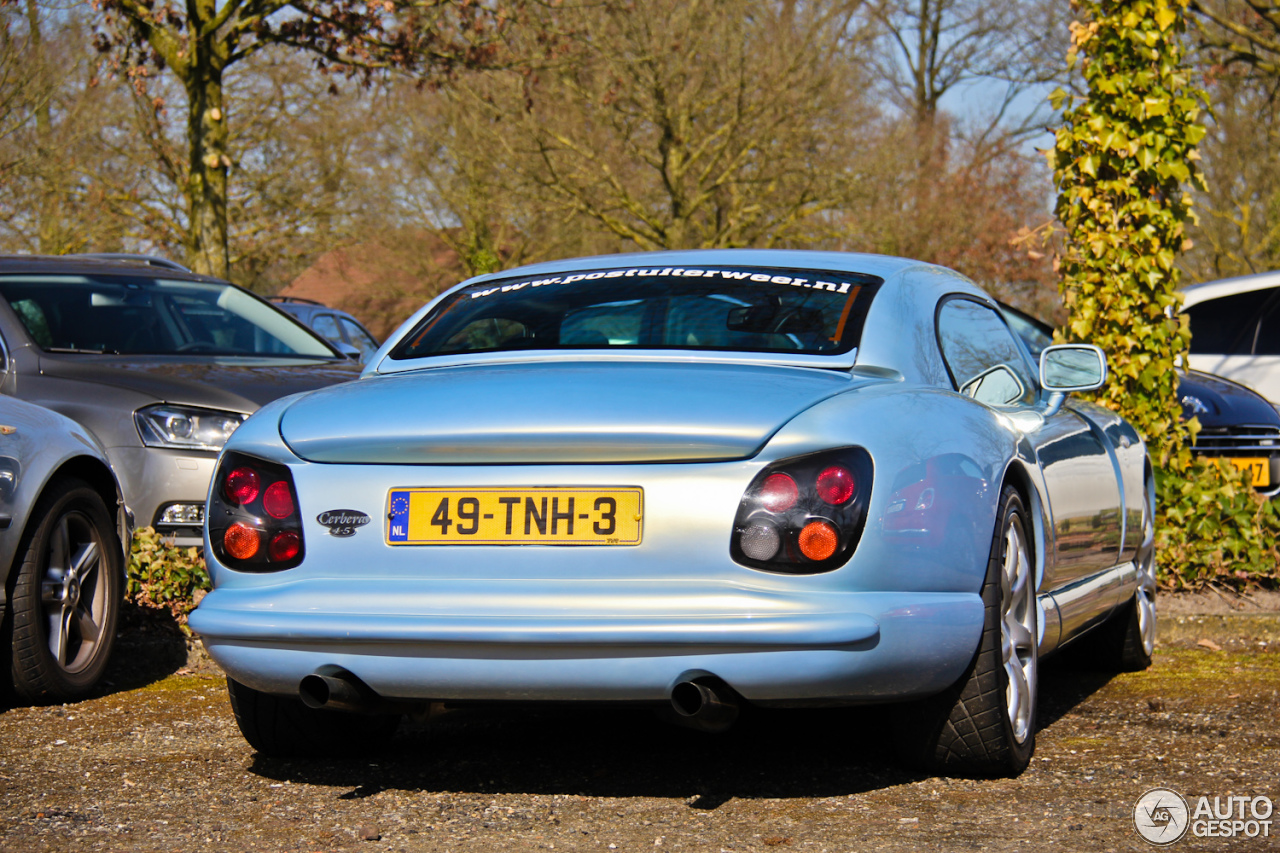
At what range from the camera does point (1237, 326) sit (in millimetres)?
9734

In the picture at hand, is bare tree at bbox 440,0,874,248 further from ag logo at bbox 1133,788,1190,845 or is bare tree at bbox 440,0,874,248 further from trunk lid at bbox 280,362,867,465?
ag logo at bbox 1133,788,1190,845

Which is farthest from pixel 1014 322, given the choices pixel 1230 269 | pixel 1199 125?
pixel 1230 269

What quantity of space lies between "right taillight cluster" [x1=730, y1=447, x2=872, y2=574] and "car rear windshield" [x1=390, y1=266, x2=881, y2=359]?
2.35 ft

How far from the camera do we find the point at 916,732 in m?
3.73

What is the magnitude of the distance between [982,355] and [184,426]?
3512mm

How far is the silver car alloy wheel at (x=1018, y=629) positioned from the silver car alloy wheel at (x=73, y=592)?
308 centimetres

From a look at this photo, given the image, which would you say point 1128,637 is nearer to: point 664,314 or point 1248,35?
point 664,314

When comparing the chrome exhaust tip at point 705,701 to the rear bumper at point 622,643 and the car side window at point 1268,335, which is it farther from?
the car side window at point 1268,335

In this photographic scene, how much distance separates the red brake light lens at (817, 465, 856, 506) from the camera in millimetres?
3237

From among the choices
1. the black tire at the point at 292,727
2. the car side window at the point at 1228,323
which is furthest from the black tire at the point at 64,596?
the car side window at the point at 1228,323

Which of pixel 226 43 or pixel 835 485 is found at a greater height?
pixel 226 43

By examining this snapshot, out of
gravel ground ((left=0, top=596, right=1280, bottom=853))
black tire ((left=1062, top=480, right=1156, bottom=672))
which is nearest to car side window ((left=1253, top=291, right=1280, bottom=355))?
black tire ((left=1062, top=480, right=1156, bottom=672))

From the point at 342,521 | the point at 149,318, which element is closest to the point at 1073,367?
the point at 342,521

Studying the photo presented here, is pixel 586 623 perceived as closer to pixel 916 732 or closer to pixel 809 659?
pixel 809 659
